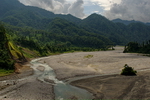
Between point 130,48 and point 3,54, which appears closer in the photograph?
point 3,54

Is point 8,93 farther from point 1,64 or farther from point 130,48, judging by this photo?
point 130,48

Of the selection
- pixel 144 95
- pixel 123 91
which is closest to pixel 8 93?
pixel 123 91

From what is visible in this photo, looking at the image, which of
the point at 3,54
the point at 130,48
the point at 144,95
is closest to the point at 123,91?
the point at 144,95

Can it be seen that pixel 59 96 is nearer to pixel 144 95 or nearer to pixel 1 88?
pixel 1 88

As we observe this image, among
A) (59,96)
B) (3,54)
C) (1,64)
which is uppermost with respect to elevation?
(3,54)

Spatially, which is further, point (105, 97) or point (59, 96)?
point (59, 96)

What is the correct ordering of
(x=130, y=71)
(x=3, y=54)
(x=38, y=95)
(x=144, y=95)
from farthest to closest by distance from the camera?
(x=3, y=54), (x=130, y=71), (x=38, y=95), (x=144, y=95)

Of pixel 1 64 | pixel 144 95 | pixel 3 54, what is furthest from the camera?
pixel 3 54

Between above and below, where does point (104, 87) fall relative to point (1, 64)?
below

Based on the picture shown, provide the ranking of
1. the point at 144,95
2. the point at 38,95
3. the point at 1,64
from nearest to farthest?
1. the point at 144,95
2. the point at 38,95
3. the point at 1,64
